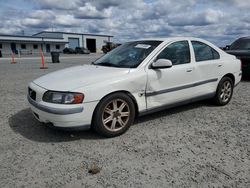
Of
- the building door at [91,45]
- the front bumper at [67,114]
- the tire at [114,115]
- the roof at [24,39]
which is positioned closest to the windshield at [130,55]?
the tire at [114,115]

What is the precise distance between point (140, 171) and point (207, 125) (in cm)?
195

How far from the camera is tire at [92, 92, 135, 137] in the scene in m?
3.46

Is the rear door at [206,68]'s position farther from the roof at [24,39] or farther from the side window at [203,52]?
the roof at [24,39]

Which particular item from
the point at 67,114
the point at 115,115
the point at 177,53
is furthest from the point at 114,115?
the point at 177,53

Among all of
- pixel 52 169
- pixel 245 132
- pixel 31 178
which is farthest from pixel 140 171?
pixel 245 132

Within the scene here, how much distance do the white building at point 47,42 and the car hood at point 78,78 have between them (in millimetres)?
42344

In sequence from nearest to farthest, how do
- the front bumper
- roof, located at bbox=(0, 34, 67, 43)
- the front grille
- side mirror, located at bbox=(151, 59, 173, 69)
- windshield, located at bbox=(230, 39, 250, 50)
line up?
1. the front bumper
2. the front grille
3. side mirror, located at bbox=(151, 59, 173, 69)
4. windshield, located at bbox=(230, 39, 250, 50)
5. roof, located at bbox=(0, 34, 67, 43)

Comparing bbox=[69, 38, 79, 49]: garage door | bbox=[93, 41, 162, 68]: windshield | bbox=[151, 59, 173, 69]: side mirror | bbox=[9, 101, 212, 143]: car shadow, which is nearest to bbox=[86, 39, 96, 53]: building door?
bbox=[69, 38, 79, 49]: garage door

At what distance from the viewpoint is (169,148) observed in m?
3.28

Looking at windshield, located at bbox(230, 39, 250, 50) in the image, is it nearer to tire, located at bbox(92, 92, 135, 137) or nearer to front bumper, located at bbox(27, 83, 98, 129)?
tire, located at bbox(92, 92, 135, 137)

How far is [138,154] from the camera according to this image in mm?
3125

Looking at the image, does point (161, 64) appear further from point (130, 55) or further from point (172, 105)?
point (172, 105)

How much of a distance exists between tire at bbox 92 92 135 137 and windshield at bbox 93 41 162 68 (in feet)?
2.22

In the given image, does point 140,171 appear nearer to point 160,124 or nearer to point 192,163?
point 192,163
